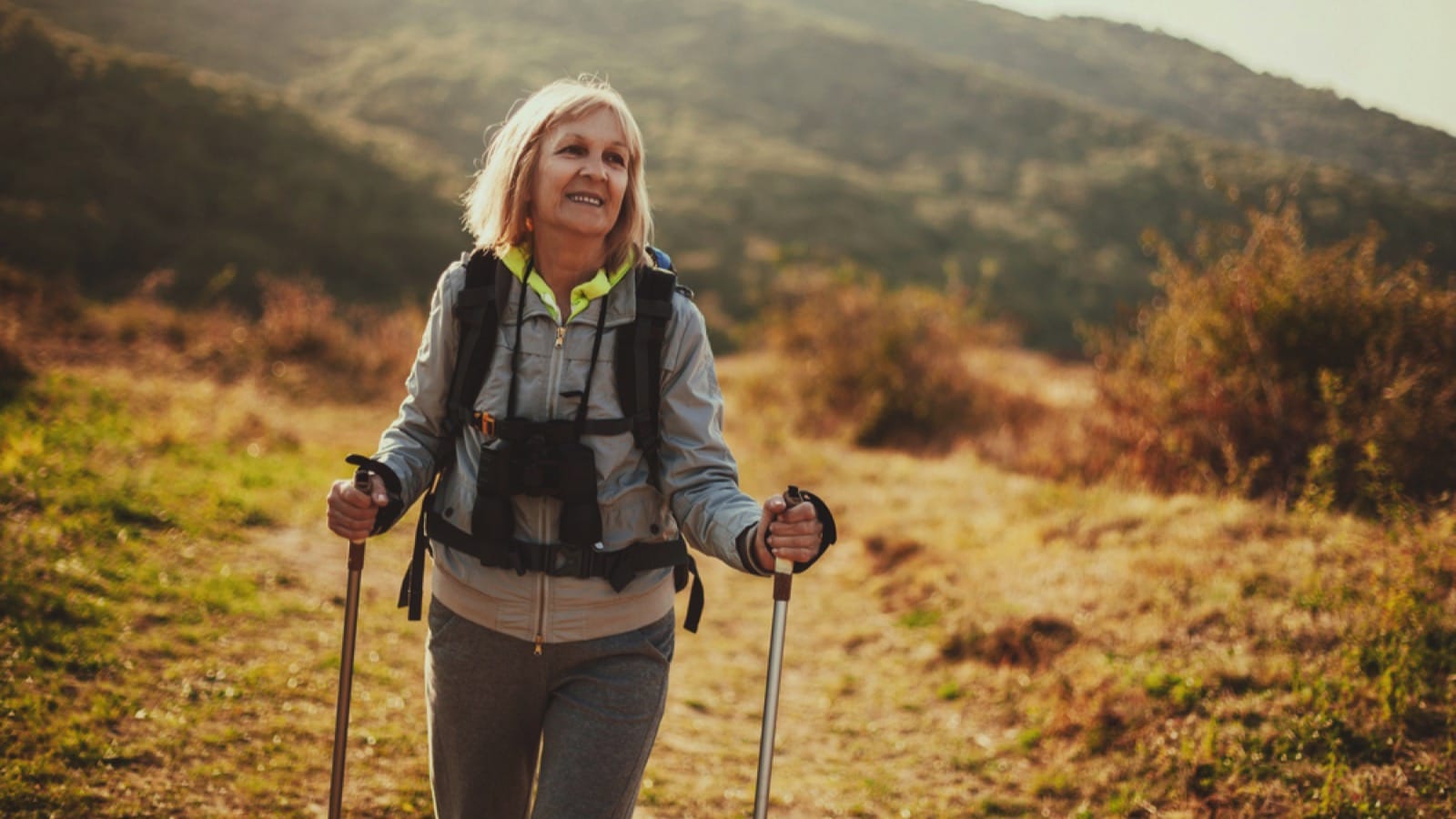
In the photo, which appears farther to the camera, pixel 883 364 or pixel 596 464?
pixel 883 364

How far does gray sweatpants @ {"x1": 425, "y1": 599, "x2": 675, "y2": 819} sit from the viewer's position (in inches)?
87.8

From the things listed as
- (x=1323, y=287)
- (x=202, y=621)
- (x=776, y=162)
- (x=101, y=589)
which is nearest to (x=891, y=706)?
(x=202, y=621)

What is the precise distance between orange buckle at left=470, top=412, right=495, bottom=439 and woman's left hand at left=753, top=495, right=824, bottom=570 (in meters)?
0.70

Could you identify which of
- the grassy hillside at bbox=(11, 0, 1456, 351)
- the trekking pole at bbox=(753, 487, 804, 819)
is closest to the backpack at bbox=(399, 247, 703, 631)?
the trekking pole at bbox=(753, 487, 804, 819)

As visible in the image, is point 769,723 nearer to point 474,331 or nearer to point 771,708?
point 771,708

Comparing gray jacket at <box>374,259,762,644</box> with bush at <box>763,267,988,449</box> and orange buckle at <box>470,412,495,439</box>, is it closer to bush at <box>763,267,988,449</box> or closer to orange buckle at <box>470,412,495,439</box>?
orange buckle at <box>470,412,495,439</box>

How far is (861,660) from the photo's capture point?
22.9ft

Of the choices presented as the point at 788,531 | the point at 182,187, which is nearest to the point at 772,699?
the point at 788,531

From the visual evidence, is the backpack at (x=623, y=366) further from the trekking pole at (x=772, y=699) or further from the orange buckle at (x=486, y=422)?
the trekking pole at (x=772, y=699)

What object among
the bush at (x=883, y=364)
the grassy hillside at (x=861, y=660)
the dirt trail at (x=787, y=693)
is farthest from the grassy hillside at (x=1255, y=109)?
the dirt trail at (x=787, y=693)

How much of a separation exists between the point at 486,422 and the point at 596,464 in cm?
30

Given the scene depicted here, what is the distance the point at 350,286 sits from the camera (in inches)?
1009

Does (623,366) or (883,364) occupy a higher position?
(623,366)

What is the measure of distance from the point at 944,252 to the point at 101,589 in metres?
35.7
